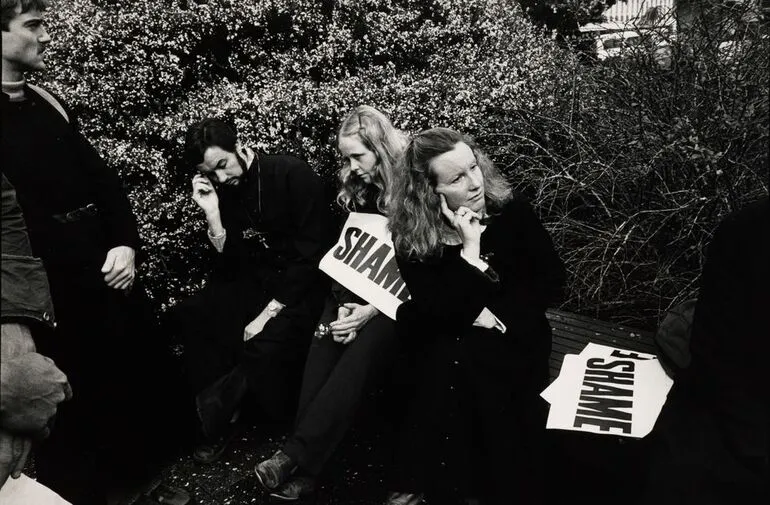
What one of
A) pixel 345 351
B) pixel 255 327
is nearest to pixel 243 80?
pixel 255 327

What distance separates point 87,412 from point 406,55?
311cm

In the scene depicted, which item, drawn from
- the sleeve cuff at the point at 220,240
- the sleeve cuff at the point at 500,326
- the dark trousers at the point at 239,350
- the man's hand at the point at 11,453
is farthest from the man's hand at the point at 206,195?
the man's hand at the point at 11,453

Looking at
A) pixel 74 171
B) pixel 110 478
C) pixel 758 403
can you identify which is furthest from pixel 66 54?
pixel 758 403

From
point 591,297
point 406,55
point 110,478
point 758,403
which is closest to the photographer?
point 758,403

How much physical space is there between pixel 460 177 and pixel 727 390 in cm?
146

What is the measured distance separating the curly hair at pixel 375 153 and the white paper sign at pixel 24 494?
1.82 m

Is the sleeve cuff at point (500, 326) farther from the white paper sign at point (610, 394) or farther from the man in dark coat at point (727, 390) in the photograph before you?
the man in dark coat at point (727, 390)

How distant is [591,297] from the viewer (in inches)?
130

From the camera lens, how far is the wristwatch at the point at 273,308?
3.21 meters

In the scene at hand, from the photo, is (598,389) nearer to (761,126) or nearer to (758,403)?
(758,403)

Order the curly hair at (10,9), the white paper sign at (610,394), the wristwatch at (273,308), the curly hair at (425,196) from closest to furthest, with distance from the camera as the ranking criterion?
the white paper sign at (610,394), the curly hair at (10,9), the curly hair at (425,196), the wristwatch at (273,308)

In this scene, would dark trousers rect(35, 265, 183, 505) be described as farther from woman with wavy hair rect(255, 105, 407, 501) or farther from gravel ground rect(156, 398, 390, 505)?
woman with wavy hair rect(255, 105, 407, 501)

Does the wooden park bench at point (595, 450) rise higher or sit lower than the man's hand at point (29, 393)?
lower

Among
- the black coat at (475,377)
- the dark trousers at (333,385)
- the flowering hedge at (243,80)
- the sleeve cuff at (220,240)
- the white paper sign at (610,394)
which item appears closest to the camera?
the white paper sign at (610,394)
